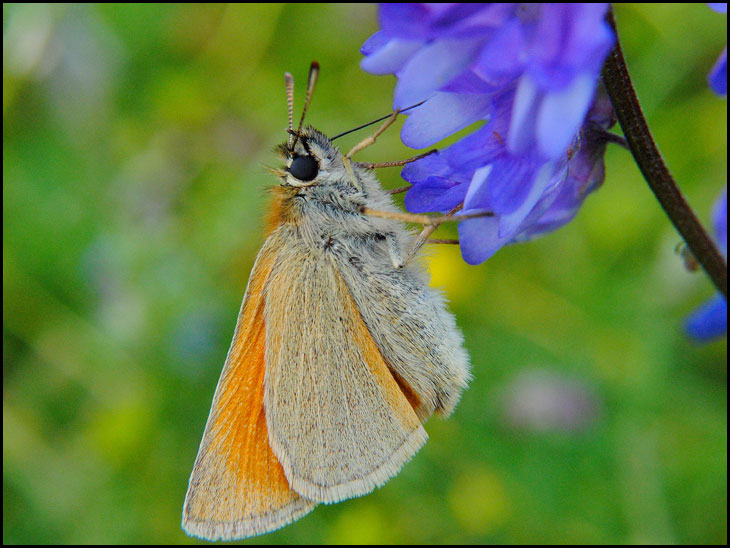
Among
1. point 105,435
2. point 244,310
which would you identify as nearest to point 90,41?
point 105,435

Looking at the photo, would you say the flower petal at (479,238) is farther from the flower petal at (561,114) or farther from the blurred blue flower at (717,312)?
the blurred blue flower at (717,312)

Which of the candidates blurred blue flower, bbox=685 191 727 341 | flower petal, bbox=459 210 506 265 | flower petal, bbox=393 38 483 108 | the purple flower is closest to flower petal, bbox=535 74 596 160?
the purple flower

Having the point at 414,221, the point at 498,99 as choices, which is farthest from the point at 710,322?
the point at 498,99

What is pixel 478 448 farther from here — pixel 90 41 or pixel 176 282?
pixel 90 41

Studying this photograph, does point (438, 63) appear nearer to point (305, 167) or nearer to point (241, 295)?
point (305, 167)

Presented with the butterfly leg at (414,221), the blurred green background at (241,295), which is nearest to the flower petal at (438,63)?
the butterfly leg at (414,221)

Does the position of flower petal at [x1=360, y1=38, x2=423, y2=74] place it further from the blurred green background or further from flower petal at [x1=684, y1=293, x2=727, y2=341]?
the blurred green background
